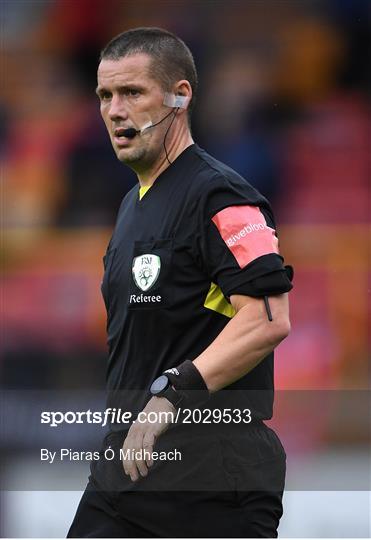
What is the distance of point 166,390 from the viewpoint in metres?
2.55

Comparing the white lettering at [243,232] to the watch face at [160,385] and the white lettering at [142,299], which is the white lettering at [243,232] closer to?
the white lettering at [142,299]

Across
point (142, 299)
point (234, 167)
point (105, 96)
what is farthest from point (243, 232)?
point (234, 167)

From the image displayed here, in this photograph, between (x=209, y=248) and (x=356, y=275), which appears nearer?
(x=209, y=248)

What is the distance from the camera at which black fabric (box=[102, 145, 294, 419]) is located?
264 centimetres

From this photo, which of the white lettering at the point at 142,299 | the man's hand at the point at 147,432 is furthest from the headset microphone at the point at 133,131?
the man's hand at the point at 147,432

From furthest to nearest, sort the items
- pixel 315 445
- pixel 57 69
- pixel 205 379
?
pixel 57 69, pixel 315 445, pixel 205 379

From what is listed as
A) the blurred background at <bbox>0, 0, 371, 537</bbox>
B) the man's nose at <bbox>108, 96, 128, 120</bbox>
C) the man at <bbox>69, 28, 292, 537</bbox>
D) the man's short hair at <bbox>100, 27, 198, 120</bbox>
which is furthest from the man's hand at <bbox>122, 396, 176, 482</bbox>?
the blurred background at <bbox>0, 0, 371, 537</bbox>

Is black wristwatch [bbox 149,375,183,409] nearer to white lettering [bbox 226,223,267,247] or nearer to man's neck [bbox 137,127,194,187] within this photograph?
white lettering [bbox 226,223,267,247]

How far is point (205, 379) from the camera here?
2.52 meters

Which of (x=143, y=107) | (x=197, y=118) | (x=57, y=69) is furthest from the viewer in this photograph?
(x=57, y=69)

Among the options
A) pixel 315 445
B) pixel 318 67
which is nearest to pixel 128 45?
pixel 315 445

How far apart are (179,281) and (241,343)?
0.98 feet

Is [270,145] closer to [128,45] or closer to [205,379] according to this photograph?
[128,45]

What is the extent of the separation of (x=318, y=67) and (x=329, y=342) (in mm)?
1952
